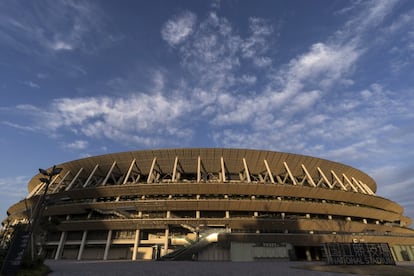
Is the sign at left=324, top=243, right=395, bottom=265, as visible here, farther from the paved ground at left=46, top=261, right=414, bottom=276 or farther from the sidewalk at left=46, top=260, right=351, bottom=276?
the sidewalk at left=46, top=260, right=351, bottom=276

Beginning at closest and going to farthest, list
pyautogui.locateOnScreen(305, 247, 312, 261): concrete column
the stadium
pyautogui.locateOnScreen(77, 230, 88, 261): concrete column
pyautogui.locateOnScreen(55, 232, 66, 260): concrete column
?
the stadium < pyautogui.locateOnScreen(305, 247, 312, 261): concrete column < pyautogui.locateOnScreen(77, 230, 88, 261): concrete column < pyautogui.locateOnScreen(55, 232, 66, 260): concrete column

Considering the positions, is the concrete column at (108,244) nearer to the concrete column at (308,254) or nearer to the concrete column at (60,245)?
the concrete column at (60,245)

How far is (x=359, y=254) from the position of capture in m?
19.7

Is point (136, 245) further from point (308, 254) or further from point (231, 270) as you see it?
point (308, 254)

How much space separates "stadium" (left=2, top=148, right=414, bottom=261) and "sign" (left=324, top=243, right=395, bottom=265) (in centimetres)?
1339

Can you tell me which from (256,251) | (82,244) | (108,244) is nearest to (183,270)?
(256,251)

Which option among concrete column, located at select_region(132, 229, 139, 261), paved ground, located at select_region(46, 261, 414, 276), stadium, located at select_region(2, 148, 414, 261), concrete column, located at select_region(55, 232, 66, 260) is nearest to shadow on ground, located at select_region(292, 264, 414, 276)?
paved ground, located at select_region(46, 261, 414, 276)

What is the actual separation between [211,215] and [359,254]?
25.2 meters

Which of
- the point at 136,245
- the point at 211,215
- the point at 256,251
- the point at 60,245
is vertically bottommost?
the point at 256,251

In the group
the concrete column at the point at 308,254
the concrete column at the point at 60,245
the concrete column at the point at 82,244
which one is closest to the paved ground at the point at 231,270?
the concrete column at the point at 308,254

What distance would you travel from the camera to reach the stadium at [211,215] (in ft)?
111

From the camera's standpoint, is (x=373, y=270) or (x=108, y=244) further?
(x=108, y=244)

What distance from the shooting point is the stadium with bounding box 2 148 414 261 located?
1334 inches

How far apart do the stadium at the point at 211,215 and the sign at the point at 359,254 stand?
13.4 m
